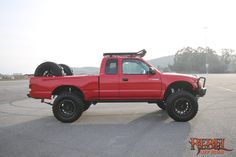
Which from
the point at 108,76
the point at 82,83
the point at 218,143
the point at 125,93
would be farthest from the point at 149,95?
the point at 218,143

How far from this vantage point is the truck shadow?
5848mm

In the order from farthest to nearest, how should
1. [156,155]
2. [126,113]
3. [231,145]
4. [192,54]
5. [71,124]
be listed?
[192,54] → [126,113] → [71,124] → [231,145] → [156,155]

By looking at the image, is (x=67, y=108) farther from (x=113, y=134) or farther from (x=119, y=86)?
(x=113, y=134)

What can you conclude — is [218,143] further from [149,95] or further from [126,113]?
[126,113]

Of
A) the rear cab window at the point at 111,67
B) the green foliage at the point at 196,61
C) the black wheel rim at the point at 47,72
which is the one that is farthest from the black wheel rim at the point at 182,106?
the green foliage at the point at 196,61

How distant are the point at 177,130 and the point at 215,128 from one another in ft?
3.17

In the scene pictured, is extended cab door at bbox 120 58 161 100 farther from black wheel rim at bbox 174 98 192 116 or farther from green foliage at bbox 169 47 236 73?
green foliage at bbox 169 47 236 73

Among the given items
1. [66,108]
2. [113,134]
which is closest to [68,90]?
[66,108]

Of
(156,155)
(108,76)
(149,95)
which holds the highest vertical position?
(108,76)

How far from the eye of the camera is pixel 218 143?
616 cm

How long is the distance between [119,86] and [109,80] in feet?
1.18

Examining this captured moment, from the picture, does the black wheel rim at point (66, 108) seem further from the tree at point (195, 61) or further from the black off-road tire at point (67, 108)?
the tree at point (195, 61)

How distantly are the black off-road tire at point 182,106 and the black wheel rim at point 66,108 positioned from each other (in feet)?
9.48

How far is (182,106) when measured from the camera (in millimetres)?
9000
